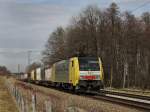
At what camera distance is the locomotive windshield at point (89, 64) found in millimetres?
33688

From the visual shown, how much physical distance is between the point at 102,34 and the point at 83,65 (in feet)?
161

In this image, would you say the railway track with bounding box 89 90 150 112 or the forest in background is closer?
the railway track with bounding box 89 90 150 112

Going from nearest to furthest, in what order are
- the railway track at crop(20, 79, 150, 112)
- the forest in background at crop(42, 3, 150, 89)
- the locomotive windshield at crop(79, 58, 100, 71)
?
the railway track at crop(20, 79, 150, 112) < the locomotive windshield at crop(79, 58, 100, 71) < the forest in background at crop(42, 3, 150, 89)

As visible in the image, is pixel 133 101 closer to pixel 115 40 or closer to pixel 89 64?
pixel 89 64

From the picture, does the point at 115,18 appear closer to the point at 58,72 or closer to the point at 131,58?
the point at 131,58

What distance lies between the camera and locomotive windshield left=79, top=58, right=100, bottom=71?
3369 centimetres

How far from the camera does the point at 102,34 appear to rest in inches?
3238

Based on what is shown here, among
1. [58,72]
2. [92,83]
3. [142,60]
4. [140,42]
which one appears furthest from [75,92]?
[142,60]

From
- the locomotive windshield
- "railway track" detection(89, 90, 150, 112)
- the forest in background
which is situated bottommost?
"railway track" detection(89, 90, 150, 112)

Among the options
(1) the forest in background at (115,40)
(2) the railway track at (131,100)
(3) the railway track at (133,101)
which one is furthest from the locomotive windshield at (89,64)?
(1) the forest in background at (115,40)

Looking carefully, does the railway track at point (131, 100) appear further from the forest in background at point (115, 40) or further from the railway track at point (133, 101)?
the forest in background at point (115, 40)

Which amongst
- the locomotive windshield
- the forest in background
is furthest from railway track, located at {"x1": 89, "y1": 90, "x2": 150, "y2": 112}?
the forest in background

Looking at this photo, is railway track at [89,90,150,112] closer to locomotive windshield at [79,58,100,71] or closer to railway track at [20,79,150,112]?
railway track at [20,79,150,112]

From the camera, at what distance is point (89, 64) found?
3394cm
